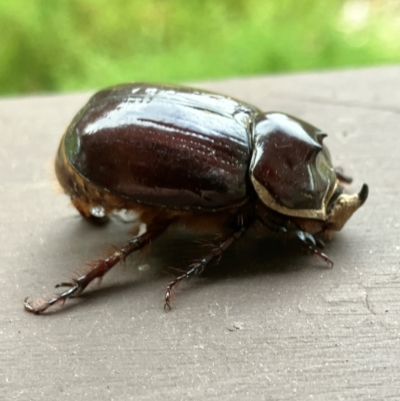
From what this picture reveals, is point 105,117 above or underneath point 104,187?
above

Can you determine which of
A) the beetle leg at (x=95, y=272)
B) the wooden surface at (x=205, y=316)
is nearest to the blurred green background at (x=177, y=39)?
the wooden surface at (x=205, y=316)

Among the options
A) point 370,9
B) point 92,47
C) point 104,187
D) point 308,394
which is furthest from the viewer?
point 370,9

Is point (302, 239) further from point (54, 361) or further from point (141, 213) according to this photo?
point (54, 361)

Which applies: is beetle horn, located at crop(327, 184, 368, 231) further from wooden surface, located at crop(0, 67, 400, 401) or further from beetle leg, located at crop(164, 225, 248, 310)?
beetle leg, located at crop(164, 225, 248, 310)

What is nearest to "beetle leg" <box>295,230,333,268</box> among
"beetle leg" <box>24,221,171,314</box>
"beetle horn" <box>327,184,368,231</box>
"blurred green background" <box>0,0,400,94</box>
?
"beetle horn" <box>327,184,368,231</box>

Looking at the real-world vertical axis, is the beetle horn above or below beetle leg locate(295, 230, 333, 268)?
above

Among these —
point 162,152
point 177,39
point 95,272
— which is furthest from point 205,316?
point 177,39

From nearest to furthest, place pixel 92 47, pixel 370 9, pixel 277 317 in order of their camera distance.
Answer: pixel 277 317, pixel 92 47, pixel 370 9

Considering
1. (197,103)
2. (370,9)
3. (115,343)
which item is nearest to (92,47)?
(370,9)
